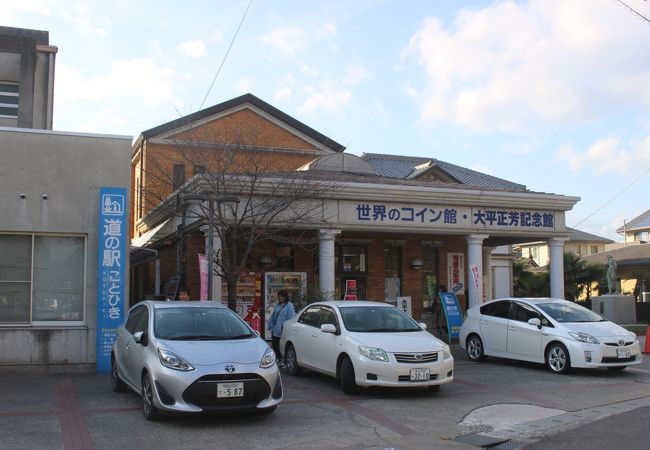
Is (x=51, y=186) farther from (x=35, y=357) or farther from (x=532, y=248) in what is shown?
(x=532, y=248)

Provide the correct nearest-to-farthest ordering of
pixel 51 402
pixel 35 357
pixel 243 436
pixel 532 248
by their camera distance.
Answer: pixel 243 436 → pixel 51 402 → pixel 35 357 → pixel 532 248

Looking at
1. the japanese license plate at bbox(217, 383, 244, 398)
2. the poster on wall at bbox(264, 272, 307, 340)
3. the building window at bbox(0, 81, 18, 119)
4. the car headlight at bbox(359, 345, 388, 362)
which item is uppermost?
the building window at bbox(0, 81, 18, 119)

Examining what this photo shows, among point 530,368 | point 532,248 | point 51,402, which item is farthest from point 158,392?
point 532,248

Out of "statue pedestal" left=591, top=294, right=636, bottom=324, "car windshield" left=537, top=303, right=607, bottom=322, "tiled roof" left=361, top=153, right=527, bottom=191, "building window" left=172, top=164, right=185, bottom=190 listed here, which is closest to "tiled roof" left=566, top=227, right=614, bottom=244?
"tiled roof" left=361, top=153, right=527, bottom=191

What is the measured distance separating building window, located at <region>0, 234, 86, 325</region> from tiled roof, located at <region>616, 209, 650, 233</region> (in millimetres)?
65741

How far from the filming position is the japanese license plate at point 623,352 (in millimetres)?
12859

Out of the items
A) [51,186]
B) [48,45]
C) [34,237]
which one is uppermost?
[48,45]

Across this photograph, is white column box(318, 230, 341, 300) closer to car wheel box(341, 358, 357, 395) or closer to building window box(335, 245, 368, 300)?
building window box(335, 245, 368, 300)

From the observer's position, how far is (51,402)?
9773mm

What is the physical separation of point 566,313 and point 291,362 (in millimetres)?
5699

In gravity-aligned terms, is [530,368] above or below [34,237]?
below

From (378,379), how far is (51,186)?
24.2 feet

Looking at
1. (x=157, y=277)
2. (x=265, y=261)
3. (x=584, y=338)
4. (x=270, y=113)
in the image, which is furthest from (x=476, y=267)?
(x=270, y=113)

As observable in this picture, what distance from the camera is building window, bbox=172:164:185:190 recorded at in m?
17.3
